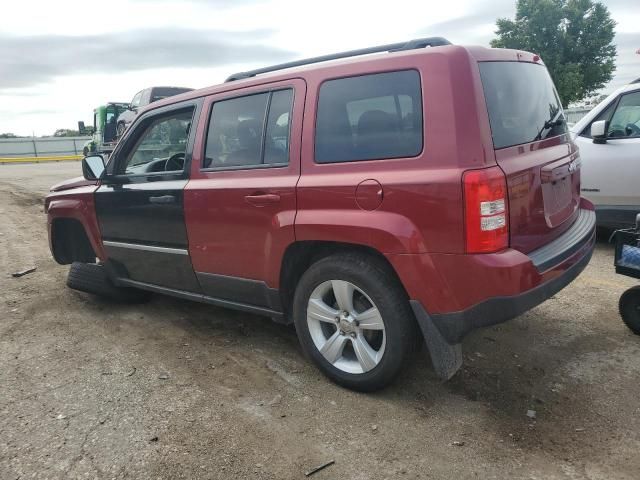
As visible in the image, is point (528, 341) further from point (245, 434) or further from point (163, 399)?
point (163, 399)

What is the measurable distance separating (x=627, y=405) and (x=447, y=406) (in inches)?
37.8

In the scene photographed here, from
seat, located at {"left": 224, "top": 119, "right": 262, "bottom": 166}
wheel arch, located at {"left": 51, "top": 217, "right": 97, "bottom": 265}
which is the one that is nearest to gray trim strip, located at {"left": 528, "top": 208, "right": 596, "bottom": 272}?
seat, located at {"left": 224, "top": 119, "right": 262, "bottom": 166}

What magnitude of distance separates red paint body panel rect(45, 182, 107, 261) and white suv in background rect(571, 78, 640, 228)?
497 centimetres

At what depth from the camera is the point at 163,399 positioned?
3.05 metres

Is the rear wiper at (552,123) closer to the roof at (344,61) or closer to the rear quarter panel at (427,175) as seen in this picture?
the roof at (344,61)

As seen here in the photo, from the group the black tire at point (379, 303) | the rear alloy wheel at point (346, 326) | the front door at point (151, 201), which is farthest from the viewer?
the front door at point (151, 201)

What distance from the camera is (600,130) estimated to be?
536 centimetres

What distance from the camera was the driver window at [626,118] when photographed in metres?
5.42

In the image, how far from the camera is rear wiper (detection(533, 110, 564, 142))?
9.75ft

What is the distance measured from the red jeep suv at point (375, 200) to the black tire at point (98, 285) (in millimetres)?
952

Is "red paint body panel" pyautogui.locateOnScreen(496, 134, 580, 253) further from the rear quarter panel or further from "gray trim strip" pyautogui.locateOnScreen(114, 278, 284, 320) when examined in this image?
"gray trim strip" pyautogui.locateOnScreen(114, 278, 284, 320)

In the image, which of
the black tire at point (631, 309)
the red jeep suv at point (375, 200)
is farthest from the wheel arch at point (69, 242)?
the black tire at point (631, 309)

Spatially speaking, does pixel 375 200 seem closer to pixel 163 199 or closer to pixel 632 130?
pixel 163 199

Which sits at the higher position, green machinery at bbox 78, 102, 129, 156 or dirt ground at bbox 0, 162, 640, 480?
green machinery at bbox 78, 102, 129, 156
